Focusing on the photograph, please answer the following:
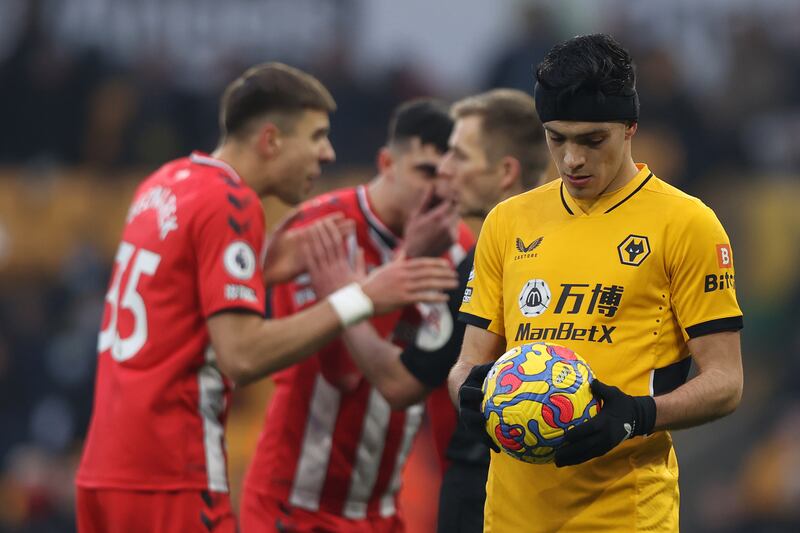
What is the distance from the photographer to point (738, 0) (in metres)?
14.0

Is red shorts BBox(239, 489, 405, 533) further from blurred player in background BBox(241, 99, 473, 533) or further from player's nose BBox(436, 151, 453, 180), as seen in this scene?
player's nose BBox(436, 151, 453, 180)

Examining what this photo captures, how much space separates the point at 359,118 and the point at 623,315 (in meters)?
9.82

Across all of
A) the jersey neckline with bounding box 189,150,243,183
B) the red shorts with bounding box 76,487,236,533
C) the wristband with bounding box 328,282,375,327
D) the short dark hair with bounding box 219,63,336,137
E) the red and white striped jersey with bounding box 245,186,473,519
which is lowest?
the red shorts with bounding box 76,487,236,533

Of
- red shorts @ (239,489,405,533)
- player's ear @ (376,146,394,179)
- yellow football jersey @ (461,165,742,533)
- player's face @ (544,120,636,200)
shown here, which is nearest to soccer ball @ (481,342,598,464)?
yellow football jersey @ (461,165,742,533)

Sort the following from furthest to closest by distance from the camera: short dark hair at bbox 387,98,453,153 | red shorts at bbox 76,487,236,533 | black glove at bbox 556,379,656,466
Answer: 1. short dark hair at bbox 387,98,453,153
2. red shorts at bbox 76,487,236,533
3. black glove at bbox 556,379,656,466

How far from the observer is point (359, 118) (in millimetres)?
13375

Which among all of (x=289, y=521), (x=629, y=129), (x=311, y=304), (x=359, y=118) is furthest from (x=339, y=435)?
(x=359, y=118)

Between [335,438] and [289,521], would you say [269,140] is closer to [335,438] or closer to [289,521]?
[335,438]

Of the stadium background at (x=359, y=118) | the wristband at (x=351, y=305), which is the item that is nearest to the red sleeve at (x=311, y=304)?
the wristband at (x=351, y=305)

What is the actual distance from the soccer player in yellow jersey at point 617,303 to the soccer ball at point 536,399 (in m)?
0.06

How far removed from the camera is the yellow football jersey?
12.2 feet

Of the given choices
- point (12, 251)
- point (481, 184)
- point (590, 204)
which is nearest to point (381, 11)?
point (12, 251)

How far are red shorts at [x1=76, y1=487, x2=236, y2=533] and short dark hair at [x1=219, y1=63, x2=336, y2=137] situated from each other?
1526 millimetres

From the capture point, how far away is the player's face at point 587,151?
379cm
